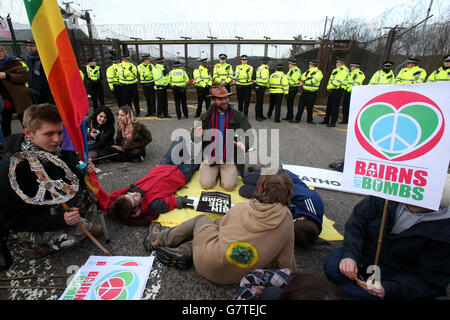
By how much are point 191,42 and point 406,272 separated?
38.7 feet

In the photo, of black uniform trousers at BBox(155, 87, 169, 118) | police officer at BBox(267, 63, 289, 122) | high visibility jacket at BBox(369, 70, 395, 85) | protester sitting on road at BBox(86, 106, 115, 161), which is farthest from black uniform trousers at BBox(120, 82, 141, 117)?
high visibility jacket at BBox(369, 70, 395, 85)

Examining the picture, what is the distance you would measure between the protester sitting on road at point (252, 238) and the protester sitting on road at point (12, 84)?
15.7 ft

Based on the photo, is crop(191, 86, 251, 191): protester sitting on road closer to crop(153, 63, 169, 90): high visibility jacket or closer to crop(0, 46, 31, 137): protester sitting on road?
crop(0, 46, 31, 137): protester sitting on road

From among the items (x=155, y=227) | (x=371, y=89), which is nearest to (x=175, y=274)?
(x=155, y=227)

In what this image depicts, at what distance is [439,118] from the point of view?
129 cm

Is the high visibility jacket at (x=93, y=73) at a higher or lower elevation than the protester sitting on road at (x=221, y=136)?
higher

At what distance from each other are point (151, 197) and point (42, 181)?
1.32 metres

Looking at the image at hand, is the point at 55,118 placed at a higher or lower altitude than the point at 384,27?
lower

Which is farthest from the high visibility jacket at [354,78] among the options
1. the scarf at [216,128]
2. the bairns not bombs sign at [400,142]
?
the bairns not bombs sign at [400,142]

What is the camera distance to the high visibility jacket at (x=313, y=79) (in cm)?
777

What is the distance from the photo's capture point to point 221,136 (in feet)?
12.9

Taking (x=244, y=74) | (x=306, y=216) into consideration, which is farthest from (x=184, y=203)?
(x=244, y=74)

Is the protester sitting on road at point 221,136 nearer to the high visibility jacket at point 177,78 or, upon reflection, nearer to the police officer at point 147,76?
the high visibility jacket at point 177,78

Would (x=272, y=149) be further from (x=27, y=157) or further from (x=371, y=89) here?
(x=27, y=157)
